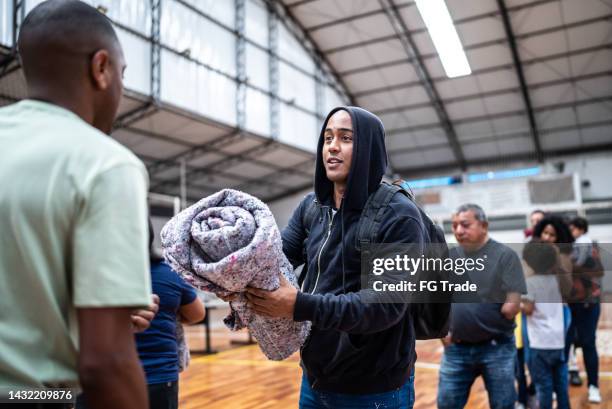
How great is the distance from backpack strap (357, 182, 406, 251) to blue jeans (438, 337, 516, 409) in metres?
1.88

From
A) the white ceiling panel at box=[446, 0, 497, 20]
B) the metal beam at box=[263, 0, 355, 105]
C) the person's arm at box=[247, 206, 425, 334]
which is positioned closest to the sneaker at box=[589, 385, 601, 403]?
the person's arm at box=[247, 206, 425, 334]

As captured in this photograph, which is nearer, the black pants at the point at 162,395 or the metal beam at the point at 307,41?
the black pants at the point at 162,395

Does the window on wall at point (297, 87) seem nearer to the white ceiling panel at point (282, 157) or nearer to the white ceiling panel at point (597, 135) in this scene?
the white ceiling panel at point (282, 157)

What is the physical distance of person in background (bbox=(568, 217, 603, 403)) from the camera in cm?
388

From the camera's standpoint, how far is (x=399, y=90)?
16953 mm

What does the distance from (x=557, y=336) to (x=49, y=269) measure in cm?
369

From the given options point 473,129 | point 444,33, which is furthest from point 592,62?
point 444,33

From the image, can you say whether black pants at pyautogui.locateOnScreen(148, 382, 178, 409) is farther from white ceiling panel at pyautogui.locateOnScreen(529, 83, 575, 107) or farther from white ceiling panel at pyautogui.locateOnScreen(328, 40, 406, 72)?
white ceiling panel at pyautogui.locateOnScreen(529, 83, 575, 107)

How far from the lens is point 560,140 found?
1777 cm

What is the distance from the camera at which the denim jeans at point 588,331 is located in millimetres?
4805

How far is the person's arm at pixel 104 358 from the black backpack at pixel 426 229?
0.87m

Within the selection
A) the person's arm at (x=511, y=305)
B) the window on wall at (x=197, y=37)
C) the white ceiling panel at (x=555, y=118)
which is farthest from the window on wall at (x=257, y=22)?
the person's arm at (x=511, y=305)

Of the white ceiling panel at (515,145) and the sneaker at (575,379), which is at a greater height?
the white ceiling panel at (515,145)

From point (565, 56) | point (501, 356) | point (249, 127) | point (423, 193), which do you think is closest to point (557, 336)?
point (501, 356)
